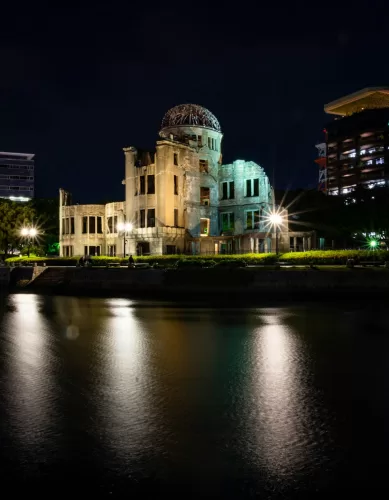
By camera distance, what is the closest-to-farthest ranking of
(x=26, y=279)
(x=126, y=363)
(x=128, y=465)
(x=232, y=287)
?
(x=128, y=465) < (x=126, y=363) < (x=232, y=287) < (x=26, y=279)

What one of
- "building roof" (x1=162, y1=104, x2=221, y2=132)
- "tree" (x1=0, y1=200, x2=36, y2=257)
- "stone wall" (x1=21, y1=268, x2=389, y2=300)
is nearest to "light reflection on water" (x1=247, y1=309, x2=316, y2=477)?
"stone wall" (x1=21, y1=268, x2=389, y2=300)

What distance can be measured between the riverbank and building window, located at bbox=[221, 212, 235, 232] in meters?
28.3

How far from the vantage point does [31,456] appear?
7.68 metres

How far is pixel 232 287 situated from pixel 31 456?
30.5 metres

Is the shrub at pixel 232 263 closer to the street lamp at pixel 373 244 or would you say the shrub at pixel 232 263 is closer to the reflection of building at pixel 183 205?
the reflection of building at pixel 183 205

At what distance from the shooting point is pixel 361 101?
6147 inches

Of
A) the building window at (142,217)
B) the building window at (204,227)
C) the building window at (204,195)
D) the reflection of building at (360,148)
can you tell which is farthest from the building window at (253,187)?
the reflection of building at (360,148)

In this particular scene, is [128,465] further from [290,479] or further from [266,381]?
[266,381]

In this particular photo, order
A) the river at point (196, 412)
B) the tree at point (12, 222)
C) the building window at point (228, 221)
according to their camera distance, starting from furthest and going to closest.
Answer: the tree at point (12, 222), the building window at point (228, 221), the river at point (196, 412)

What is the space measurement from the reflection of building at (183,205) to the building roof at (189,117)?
134mm

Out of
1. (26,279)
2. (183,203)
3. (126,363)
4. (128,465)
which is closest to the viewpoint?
(128,465)

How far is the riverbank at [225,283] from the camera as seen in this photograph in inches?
1378

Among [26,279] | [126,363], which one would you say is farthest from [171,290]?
[126,363]

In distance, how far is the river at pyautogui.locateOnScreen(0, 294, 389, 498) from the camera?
7004 mm
